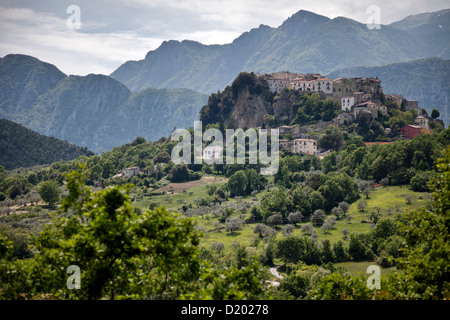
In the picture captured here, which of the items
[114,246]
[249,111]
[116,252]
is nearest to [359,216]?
[116,252]

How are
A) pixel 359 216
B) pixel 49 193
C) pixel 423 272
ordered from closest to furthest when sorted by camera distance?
1. pixel 423 272
2. pixel 359 216
3. pixel 49 193

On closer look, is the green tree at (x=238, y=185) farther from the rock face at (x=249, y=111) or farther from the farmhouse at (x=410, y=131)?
the farmhouse at (x=410, y=131)

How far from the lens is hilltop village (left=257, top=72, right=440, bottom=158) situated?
127 m

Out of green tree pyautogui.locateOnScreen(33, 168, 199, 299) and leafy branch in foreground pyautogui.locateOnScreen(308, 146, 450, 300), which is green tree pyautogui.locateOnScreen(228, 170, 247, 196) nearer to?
leafy branch in foreground pyautogui.locateOnScreen(308, 146, 450, 300)

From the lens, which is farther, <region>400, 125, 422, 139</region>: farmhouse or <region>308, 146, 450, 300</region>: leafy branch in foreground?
<region>400, 125, 422, 139</region>: farmhouse

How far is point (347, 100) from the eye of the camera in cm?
13588

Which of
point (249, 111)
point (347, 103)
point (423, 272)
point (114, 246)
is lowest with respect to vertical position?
point (423, 272)

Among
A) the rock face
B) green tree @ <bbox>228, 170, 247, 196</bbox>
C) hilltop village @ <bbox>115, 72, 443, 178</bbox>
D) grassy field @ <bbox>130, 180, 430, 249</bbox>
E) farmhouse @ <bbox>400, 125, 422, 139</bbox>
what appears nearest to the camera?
grassy field @ <bbox>130, 180, 430, 249</bbox>

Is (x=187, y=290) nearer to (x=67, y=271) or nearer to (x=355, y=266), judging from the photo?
(x=67, y=271)

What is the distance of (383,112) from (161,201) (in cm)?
6729

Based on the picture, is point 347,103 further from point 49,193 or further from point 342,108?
point 49,193

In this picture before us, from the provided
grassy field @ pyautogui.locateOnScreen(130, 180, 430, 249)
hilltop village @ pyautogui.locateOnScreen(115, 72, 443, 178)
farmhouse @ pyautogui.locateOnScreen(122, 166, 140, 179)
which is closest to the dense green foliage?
grassy field @ pyautogui.locateOnScreen(130, 180, 430, 249)
